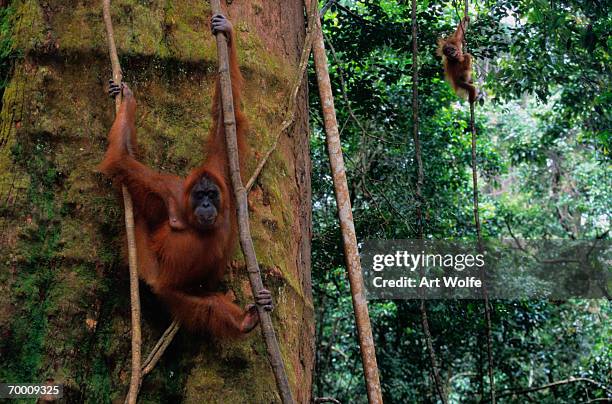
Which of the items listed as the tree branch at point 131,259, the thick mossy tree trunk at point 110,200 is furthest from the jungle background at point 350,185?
the tree branch at point 131,259

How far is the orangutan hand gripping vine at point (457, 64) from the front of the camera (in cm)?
578

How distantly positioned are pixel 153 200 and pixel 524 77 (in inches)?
200

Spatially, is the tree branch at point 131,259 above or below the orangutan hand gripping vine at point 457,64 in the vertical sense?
below

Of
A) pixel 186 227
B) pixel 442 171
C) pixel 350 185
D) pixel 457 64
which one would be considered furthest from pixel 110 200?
pixel 442 171

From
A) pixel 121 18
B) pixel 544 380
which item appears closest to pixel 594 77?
pixel 544 380

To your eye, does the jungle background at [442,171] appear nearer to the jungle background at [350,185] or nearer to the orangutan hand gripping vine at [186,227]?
the jungle background at [350,185]

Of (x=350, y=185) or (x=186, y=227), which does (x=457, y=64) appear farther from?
(x=186, y=227)

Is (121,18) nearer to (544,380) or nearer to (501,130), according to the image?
(544,380)

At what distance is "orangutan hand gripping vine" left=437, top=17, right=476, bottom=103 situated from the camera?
5.78 metres

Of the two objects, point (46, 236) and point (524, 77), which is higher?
point (524, 77)

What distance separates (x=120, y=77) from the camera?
2.30 metres

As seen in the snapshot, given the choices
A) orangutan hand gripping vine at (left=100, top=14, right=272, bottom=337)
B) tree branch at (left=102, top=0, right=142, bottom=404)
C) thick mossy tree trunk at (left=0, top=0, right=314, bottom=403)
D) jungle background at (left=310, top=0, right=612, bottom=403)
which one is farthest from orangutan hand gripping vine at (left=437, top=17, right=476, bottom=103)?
tree branch at (left=102, top=0, right=142, bottom=404)

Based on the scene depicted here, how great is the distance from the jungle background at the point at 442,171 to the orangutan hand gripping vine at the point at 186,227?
2.74 meters

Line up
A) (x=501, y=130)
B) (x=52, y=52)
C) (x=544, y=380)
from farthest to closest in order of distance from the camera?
(x=501, y=130), (x=544, y=380), (x=52, y=52)
